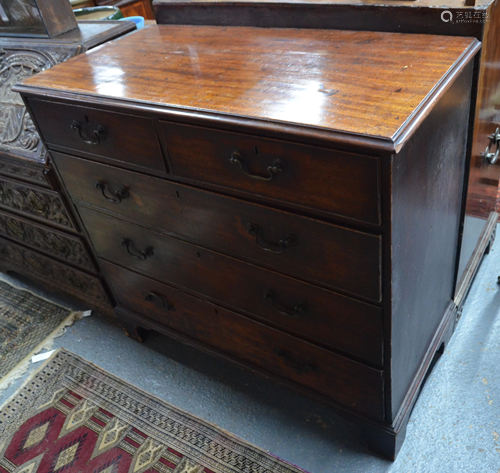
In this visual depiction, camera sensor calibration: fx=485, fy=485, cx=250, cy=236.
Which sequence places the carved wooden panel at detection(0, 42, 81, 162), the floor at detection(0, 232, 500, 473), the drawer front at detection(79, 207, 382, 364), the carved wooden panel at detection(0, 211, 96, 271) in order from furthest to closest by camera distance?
the carved wooden panel at detection(0, 211, 96, 271) < the carved wooden panel at detection(0, 42, 81, 162) < the floor at detection(0, 232, 500, 473) < the drawer front at detection(79, 207, 382, 364)

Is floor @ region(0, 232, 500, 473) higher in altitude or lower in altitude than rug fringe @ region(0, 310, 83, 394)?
lower

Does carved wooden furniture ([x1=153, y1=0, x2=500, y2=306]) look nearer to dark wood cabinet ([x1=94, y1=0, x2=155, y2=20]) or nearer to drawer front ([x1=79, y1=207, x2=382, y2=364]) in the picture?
drawer front ([x1=79, y1=207, x2=382, y2=364])

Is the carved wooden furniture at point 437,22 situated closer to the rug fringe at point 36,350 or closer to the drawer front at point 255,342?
the drawer front at point 255,342

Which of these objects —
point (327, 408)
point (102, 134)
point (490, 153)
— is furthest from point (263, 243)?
point (490, 153)

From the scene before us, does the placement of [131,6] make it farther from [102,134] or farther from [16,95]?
[102,134]

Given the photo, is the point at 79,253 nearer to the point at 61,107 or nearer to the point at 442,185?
the point at 61,107

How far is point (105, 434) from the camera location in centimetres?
146

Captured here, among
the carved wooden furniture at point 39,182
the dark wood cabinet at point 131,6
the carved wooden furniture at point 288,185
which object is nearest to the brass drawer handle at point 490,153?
the carved wooden furniture at point 288,185

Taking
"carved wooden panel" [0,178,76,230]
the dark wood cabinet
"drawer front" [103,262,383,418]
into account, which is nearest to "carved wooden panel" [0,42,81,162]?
"carved wooden panel" [0,178,76,230]

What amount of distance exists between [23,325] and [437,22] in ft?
5.72

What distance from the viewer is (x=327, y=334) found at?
113 centimetres

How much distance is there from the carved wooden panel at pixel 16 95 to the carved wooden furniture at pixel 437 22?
34cm

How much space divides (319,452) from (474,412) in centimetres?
44

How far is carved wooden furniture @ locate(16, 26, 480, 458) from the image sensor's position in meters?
0.85
